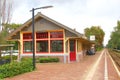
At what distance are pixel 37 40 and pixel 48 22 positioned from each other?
2.28 metres

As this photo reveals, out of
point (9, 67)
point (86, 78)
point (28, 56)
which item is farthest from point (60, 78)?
point (28, 56)

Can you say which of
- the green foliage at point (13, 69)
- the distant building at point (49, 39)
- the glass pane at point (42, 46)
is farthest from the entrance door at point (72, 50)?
the green foliage at point (13, 69)

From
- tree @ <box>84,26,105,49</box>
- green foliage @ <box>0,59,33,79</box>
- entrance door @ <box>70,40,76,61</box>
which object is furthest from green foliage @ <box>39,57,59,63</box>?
tree @ <box>84,26,105,49</box>

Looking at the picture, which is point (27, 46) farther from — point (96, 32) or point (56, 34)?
point (96, 32)

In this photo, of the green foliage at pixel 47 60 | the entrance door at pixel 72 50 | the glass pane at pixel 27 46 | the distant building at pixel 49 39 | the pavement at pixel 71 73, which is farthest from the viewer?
the glass pane at pixel 27 46

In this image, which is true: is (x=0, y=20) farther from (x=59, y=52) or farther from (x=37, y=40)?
(x=59, y=52)

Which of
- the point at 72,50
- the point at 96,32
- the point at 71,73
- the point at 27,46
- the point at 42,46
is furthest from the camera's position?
the point at 96,32

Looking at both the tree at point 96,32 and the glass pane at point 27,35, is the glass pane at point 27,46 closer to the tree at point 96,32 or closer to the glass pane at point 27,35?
the glass pane at point 27,35

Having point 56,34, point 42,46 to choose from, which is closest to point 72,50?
point 56,34

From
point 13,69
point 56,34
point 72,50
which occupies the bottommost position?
point 13,69

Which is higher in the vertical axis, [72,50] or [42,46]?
[42,46]

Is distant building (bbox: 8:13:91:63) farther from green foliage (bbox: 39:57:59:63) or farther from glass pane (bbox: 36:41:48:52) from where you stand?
green foliage (bbox: 39:57:59:63)

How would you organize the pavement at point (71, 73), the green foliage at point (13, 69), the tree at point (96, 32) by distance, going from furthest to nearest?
the tree at point (96, 32) → the green foliage at point (13, 69) → the pavement at point (71, 73)

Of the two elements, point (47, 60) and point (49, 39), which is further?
point (49, 39)
